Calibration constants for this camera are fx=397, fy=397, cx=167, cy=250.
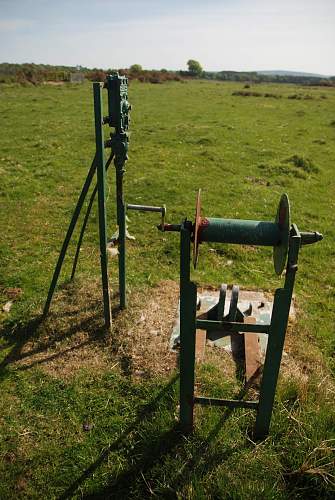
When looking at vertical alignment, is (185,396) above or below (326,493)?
above

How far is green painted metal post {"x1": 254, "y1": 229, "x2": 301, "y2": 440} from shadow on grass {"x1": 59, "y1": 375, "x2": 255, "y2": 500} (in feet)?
0.91

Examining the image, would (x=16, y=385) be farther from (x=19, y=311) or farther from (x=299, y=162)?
(x=299, y=162)

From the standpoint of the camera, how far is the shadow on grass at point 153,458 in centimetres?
304

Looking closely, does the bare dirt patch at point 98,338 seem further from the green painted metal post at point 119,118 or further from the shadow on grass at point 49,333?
the green painted metal post at point 119,118

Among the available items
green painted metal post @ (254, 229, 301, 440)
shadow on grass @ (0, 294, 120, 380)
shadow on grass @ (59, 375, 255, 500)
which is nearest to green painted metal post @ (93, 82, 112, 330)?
shadow on grass @ (0, 294, 120, 380)

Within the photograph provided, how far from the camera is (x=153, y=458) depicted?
3.24 metres

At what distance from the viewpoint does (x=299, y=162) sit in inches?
472

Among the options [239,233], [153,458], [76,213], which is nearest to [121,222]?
[76,213]

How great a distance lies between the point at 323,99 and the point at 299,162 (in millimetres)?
24166

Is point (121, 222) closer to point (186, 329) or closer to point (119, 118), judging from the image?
point (119, 118)

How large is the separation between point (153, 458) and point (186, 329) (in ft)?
3.75

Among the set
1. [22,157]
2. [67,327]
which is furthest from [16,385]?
[22,157]

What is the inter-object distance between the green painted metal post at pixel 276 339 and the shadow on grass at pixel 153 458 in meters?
0.28

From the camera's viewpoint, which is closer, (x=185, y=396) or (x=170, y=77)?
(x=185, y=396)
